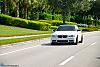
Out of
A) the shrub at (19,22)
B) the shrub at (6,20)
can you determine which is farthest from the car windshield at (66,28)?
the shrub at (19,22)

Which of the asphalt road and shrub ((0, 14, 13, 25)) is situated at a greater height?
shrub ((0, 14, 13, 25))

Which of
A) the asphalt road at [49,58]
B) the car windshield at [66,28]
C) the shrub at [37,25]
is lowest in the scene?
the asphalt road at [49,58]

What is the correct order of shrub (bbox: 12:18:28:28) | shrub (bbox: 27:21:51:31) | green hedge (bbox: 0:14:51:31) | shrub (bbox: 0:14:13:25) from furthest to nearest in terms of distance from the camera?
shrub (bbox: 27:21:51:31), shrub (bbox: 12:18:28:28), green hedge (bbox: 0:14:51:31), shrub (bbox: 0:14:13:25)

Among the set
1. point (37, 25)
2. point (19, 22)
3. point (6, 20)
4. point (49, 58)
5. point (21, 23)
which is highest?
point (6, 20)

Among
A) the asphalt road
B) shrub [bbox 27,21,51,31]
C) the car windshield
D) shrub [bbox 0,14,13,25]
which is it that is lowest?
the asphalt road

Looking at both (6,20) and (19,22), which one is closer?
(6,20)

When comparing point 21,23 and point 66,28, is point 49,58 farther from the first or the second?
point 21,23

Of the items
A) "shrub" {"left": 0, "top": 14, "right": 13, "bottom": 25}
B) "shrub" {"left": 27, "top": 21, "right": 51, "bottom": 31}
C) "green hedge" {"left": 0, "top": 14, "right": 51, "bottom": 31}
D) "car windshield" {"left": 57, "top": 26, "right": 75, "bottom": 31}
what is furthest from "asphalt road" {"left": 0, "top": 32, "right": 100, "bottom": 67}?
"shrub" {"left": 27, "top": 21, "right": 51, "bottom": 31}

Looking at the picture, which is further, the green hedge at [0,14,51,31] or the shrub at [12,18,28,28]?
the shrub at [12,18,28,28]

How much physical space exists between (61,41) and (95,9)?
3195 inches

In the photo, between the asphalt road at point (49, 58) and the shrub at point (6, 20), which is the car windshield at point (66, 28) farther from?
the shrub at point (6, 20)

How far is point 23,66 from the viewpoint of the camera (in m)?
11.6

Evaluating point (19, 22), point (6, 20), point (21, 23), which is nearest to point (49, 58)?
point (6, 20)

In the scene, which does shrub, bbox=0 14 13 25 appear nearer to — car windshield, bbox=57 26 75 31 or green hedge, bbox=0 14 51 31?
green hedge, bbox=0 14 51 31
